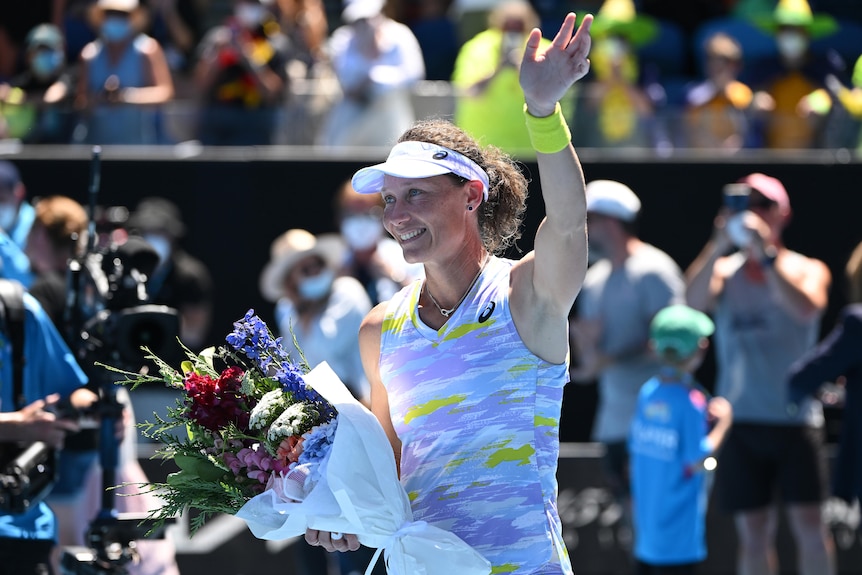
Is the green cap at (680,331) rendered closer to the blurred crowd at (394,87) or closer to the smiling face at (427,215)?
the blurred crowd at (394,87)

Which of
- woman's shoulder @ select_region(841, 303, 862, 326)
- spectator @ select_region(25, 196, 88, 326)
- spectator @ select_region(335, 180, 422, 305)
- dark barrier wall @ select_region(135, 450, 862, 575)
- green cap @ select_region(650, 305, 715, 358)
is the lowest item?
dark barrier wall @ select_region(135, 450, 862, 575)

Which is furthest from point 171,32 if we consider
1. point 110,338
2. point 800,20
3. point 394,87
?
point 110,338

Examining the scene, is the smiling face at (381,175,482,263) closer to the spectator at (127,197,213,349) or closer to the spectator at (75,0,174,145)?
the spectator at (127,197,213,349)

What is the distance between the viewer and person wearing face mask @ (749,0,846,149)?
9047mm

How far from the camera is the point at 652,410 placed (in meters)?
6.52

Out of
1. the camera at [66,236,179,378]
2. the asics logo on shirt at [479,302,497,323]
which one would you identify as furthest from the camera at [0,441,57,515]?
the asics logo on shirt at [479,302,497,323]

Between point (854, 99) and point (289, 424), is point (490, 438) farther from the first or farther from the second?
point (854, 99)

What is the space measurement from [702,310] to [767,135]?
205cm

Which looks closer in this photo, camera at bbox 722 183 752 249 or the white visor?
the white visor

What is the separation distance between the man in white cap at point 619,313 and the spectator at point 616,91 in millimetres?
1654

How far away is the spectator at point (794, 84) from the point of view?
9.05 meters

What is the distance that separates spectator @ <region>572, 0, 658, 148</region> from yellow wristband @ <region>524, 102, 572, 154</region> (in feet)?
19.4

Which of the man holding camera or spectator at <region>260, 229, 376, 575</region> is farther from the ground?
the man holding camera

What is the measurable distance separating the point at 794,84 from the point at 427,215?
6.79 meters
